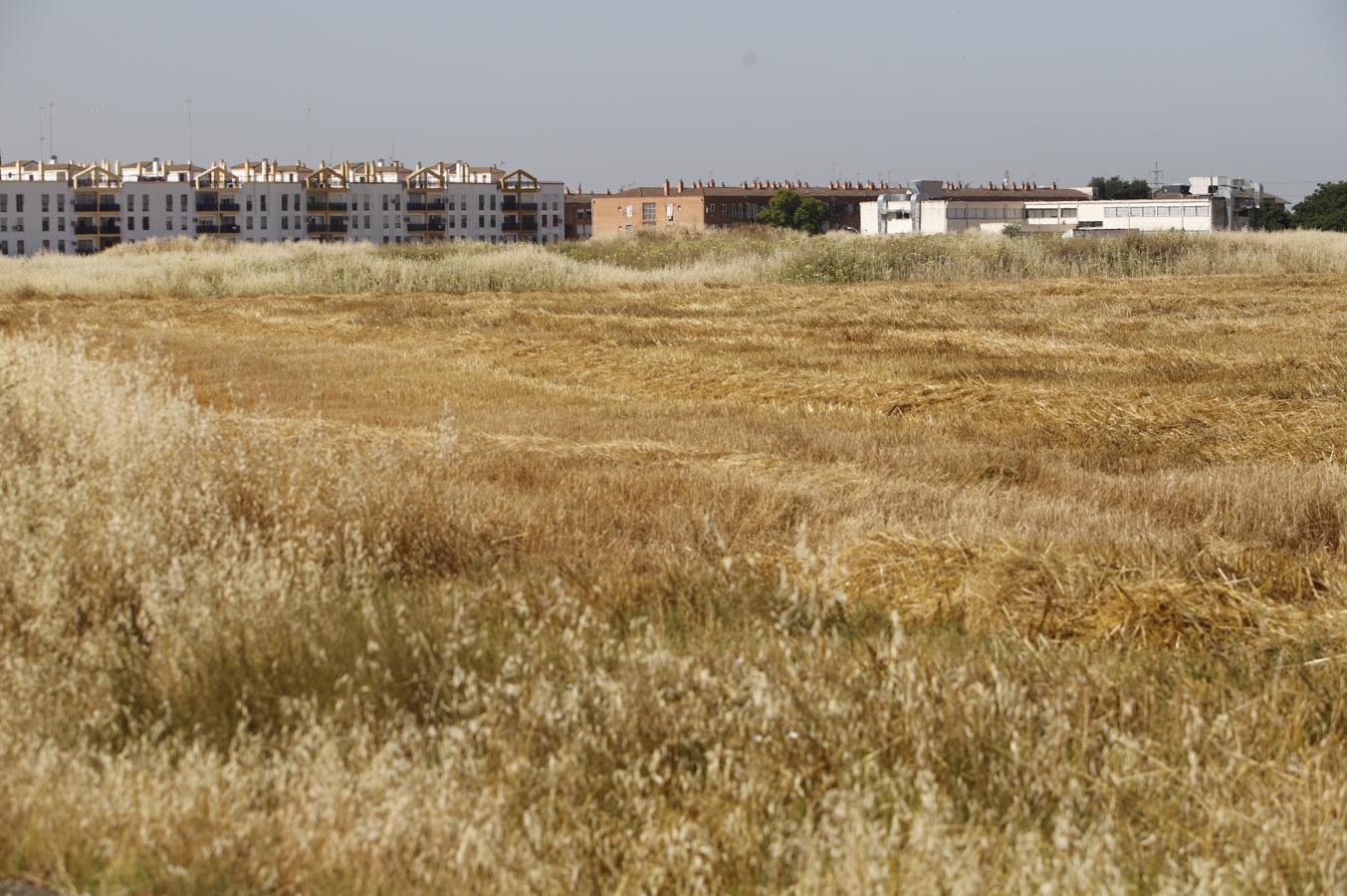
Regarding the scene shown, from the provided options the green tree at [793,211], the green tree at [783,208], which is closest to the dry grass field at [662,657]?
the green tree at [793,211]

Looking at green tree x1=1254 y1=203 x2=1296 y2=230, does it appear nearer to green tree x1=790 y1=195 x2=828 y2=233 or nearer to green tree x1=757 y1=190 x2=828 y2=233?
green tree x1=790 y1=195 x2=828 y2=233

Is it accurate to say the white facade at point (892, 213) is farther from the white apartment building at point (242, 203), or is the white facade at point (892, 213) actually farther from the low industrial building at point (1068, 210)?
the white apartment building at point (242, 203)

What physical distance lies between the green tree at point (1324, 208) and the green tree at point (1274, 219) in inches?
35.3

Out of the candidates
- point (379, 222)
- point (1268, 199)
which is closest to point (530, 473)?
point (379, 222)

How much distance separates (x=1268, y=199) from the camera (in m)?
159

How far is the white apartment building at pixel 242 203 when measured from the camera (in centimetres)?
15188

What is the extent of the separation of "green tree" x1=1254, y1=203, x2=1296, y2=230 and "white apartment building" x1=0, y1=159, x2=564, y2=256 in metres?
69.2

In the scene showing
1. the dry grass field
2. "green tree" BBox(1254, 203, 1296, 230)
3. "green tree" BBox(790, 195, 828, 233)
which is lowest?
the dry grass field

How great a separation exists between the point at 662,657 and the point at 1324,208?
144 metres

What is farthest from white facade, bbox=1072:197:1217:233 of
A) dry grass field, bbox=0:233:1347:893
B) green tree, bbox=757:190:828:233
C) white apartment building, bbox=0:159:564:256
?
dry grass field, bbox=0:233:1347:893

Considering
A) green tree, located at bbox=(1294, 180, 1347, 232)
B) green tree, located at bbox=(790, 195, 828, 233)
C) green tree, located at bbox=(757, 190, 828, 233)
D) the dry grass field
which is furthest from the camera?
green tree, located at bbox=(757, 190, 828, 233)

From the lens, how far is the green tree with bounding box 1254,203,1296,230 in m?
136

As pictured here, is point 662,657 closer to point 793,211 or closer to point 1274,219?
point 1274,219

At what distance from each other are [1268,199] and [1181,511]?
164 meters
